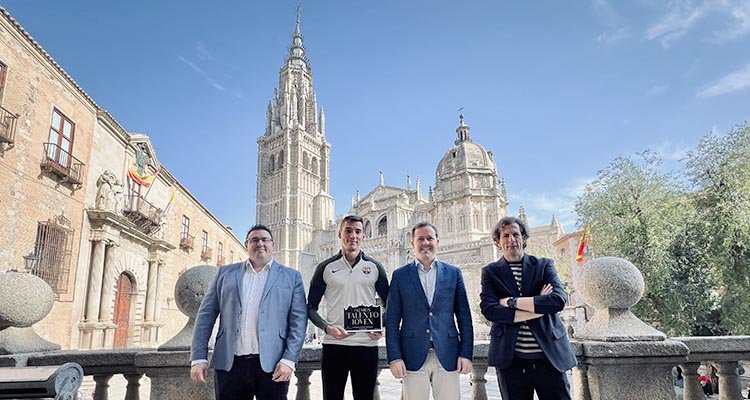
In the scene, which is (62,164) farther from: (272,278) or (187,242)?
(272,278)

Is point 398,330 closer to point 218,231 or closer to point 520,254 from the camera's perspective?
point 520,254

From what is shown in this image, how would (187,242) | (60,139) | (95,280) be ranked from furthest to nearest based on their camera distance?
(187,242) → (95,280) → (60,139)

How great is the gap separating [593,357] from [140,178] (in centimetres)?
1609

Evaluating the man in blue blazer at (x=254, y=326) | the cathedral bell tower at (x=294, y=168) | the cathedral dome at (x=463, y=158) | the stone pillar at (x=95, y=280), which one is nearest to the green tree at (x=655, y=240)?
the man in blue blazer at (x=254, y=326)

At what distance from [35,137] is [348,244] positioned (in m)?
10.9

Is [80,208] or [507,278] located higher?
[80,208]

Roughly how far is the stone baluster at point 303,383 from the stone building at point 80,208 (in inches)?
352

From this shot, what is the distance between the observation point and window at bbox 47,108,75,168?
1069 cm

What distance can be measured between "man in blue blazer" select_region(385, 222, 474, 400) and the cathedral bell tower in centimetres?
5856

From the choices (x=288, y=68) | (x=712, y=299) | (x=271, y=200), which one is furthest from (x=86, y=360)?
(x=288, y=68)

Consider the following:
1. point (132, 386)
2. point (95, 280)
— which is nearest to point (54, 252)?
point (95, 280)

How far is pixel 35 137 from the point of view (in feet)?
32.9

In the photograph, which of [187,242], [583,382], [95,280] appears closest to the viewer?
[583,382]

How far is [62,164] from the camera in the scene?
431 inches
